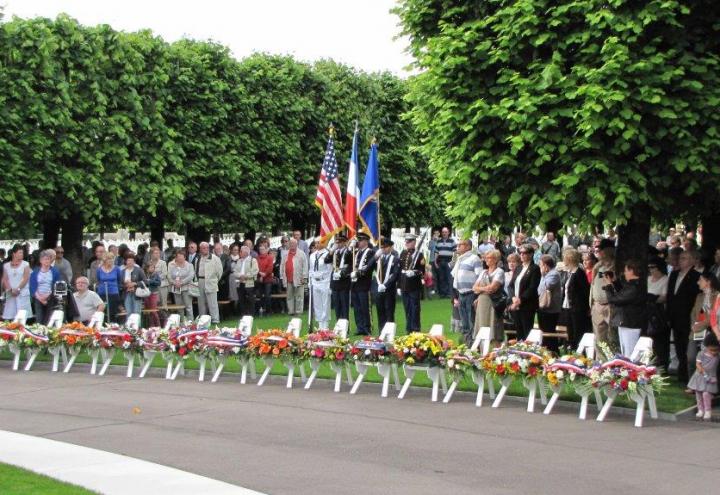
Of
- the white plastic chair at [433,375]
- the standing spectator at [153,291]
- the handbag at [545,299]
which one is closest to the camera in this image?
the white plastic chair at [433,375]

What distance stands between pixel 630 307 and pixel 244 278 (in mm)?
15684

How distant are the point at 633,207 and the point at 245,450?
6778mm

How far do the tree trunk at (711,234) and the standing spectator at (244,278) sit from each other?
12.8 meters

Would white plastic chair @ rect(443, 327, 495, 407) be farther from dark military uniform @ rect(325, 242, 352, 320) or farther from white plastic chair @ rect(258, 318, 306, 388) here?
dark military uniform @ rect(325, 242, 352, 320)

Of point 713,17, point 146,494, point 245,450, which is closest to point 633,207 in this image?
point 713,17

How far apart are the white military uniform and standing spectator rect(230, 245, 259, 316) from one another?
414cm

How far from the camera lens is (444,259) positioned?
37.1 meters

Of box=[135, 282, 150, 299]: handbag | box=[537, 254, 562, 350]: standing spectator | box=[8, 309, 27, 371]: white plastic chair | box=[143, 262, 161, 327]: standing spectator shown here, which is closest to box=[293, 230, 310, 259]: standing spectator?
box=[143, 262, 161, 327]: standing spectator

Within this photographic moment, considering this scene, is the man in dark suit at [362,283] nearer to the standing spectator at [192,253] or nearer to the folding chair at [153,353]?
the standing spectator at [192,253]

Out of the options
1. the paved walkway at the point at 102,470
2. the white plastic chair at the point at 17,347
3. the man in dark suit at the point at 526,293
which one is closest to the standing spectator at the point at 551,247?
the man in dark suit at the point at 526,293

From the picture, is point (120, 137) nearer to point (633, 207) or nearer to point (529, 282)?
point (529, 282)

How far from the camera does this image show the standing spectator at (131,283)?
88.8 ft

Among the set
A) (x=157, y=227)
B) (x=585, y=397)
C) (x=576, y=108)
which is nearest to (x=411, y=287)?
(x=576, y=108)

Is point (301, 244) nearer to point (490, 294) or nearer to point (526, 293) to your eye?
point (490, 294)
